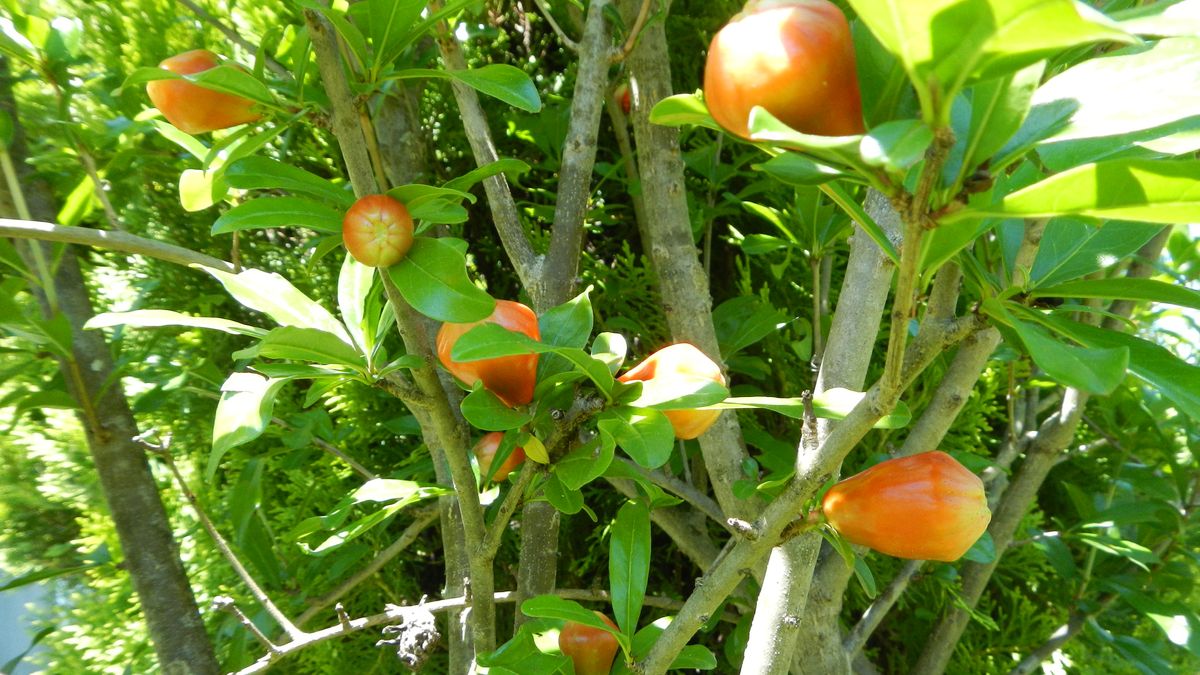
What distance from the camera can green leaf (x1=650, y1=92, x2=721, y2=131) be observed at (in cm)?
37

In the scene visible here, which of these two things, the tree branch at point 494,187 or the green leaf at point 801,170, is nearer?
the green leaf at point 801,170

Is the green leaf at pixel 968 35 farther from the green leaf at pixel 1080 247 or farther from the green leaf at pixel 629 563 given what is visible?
the green leaf at pixel 629 563

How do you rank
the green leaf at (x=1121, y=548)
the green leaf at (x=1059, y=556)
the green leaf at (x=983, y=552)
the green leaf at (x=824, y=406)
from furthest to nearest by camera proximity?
the green leaf at (x=1059, y=556)
the green leaf at (x=1121, y=548)
the green leaf at (x=983, y=552)
the green leaf at (x=824, y=406)

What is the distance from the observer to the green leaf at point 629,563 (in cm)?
57

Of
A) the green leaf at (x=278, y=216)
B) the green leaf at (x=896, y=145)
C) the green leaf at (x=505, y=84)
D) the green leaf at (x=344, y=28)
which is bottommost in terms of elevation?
the green leaf at (x=896, y=145)

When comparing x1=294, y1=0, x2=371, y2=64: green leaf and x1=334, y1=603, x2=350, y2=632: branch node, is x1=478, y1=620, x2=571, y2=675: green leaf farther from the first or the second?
x1=294, y1=0, x2=371, y2=64: green leaf

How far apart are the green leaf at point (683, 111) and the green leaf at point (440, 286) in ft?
0.45

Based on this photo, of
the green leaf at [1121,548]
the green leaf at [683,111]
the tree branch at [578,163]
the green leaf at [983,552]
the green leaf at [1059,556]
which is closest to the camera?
the green leaf at [683,111]

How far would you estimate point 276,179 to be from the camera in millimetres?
541

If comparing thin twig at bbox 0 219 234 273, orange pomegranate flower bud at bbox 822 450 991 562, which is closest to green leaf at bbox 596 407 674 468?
orange pomegranate flower bud at bbox 822 450 991 562

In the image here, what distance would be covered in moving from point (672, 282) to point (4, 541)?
1.13m

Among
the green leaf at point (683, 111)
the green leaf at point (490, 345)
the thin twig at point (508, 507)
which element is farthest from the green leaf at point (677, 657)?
the green leaf at point (683, 111)

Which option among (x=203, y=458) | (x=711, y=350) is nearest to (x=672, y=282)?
(x=711, y=350)

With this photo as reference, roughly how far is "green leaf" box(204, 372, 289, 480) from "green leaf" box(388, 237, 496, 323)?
89 mm
